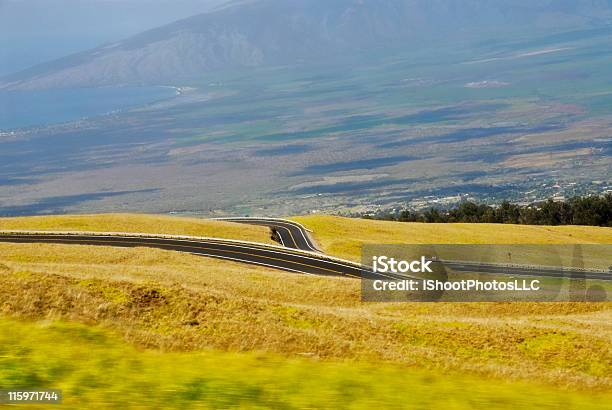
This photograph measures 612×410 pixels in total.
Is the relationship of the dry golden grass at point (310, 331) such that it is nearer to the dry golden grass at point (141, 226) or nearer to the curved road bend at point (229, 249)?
the curved road bend at point (229, 249)

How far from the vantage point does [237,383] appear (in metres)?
12.3

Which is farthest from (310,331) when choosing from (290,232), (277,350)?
(290,232)

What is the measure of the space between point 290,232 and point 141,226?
15912 mm

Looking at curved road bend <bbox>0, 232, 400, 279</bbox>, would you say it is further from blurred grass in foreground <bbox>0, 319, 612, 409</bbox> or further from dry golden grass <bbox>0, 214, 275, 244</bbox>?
blurred grass in foreground <bbox>0, 319, 612, 409</bbox>

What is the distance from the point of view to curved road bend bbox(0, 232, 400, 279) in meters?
55.9

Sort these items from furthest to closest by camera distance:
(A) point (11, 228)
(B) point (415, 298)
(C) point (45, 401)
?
(A) point (11, 228)
(B) point (415, 298)
(C) point (45, 401)

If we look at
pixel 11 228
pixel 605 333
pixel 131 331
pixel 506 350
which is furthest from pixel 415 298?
pixel 11 228

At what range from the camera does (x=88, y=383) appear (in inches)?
481

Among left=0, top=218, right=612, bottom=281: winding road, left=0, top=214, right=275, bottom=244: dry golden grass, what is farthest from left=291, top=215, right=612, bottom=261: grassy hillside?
left=0, top=218, right=612, bottom=281: winding road

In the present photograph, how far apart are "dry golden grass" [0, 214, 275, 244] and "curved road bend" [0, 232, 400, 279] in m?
5.20

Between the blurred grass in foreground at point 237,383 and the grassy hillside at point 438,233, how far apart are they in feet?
199

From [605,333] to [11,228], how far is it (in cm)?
6392

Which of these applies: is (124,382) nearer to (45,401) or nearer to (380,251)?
(45,401)

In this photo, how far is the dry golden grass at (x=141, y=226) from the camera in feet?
247
